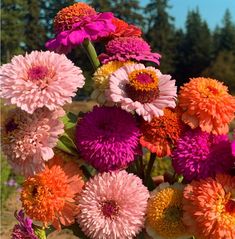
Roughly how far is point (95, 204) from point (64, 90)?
0.66ft

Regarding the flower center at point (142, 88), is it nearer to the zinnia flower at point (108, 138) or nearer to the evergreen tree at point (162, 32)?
the zinnia flower at point (108, 138)

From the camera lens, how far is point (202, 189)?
86 cm

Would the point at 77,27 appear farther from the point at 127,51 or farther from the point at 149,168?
the point at 149,168

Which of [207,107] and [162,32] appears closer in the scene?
[207,107]

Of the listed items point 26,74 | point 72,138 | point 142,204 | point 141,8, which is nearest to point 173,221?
point 142,204

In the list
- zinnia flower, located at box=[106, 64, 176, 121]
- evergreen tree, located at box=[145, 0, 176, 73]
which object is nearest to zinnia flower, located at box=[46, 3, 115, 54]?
zinnia flower, located at box=[106, 64, 176, 121]

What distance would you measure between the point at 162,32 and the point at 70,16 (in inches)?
934

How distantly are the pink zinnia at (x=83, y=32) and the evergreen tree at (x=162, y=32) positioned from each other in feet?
70.3

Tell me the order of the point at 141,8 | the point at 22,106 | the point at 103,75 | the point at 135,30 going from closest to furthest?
the point at 22,106 < the point at 103,75 < the point at 135,30 < the point at 141,8

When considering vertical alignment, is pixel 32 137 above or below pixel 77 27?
below

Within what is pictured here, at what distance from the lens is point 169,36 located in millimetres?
24531

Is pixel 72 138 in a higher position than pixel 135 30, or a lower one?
lower

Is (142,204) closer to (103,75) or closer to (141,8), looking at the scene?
(103,75)

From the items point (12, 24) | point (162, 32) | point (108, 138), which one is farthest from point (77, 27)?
point (162, 32)
